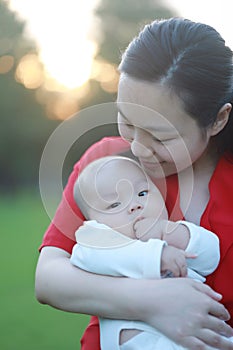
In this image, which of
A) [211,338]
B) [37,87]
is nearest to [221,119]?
[211,338]

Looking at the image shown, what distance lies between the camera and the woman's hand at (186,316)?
159 centimetres

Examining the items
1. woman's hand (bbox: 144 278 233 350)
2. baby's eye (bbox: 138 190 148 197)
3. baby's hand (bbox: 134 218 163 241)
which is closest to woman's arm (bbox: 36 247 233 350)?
woman's hand (bbox: 144 278 233 350)

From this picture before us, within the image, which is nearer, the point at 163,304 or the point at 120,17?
the point at 163,304

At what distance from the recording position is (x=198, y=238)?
1682mm

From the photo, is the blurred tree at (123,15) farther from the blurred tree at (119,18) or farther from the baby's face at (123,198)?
the baby's face at (123,198)

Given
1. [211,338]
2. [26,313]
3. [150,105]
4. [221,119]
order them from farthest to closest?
[26,313] → [221,119] → [150,105] → [211,338]

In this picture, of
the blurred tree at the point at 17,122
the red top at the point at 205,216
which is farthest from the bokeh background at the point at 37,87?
the red top at the point at 205,216

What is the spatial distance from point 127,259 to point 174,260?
106 mm

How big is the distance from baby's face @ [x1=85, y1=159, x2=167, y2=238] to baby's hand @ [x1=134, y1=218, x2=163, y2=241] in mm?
15

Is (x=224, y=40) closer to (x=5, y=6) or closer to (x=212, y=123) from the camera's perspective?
(x=212, y=123)

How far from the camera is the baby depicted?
163cm

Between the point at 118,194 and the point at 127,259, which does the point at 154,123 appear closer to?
the point at 118,194

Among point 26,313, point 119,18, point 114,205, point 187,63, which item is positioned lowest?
point 26,313

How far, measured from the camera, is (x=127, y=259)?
164cm
